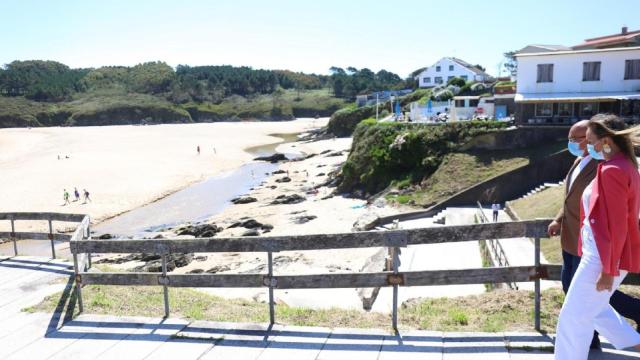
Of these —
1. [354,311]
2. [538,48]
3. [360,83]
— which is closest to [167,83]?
[360,83]

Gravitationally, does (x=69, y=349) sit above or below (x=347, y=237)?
below

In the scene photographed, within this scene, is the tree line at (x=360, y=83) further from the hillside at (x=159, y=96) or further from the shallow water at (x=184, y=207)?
the shallow water at (x=184, y=207)

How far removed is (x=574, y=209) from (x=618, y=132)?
1.00 m

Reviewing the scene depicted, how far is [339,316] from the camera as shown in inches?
258

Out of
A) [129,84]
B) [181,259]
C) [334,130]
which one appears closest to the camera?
[181,259]

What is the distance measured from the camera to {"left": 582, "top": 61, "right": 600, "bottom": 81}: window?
30609mm

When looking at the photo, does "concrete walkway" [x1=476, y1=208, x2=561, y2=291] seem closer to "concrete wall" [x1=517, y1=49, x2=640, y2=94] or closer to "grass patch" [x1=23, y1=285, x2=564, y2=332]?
"grass patch" [x1=23, y1=285, x2=564, y2=332]

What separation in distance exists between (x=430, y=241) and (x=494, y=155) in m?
25.0

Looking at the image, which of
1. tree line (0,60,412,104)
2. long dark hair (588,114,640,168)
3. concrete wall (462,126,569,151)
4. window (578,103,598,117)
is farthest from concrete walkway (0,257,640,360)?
tree line (0,60,412,104)

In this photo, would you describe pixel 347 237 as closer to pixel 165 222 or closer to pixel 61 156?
pixel 165 222

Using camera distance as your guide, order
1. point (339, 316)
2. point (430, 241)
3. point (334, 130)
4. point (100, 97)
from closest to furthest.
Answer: point (430, 241) → point (339, 316) → point (334, 130) → point (100, 97)

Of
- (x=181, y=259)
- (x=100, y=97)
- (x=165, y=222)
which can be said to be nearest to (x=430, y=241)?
(x=181, y=259)

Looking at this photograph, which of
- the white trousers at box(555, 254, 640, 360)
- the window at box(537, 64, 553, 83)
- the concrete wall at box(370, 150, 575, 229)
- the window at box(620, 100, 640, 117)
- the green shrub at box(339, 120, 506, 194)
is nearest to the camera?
the white trousers at box(555, 254, 640, 360)

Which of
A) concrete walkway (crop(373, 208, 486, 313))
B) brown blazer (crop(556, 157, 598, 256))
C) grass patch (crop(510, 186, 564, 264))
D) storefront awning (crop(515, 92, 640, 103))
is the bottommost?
concrete walkway (crop(373, 208, 486, 313))
